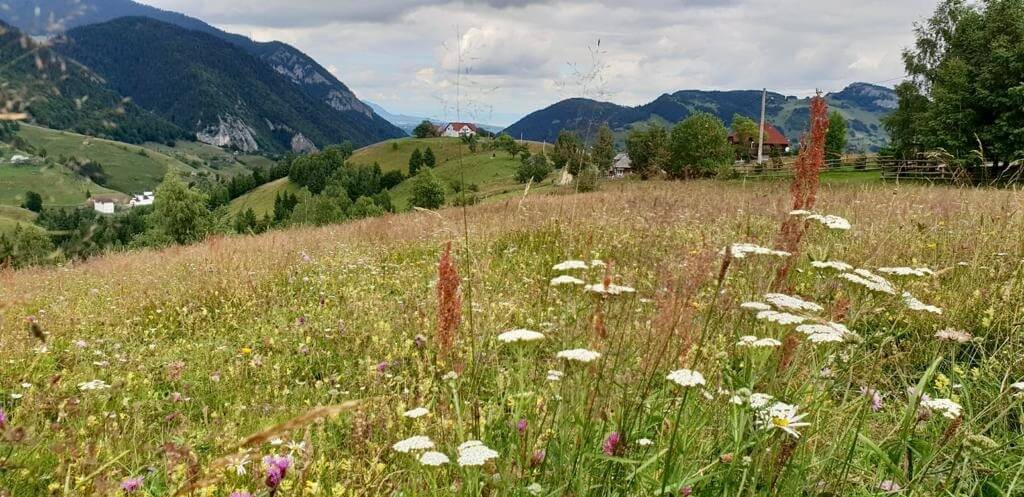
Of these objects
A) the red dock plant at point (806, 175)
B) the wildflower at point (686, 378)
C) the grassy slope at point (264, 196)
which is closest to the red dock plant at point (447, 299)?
the wildflower at point (686, 378)

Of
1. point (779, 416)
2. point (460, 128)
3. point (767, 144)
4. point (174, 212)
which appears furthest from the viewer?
point (767, 144)

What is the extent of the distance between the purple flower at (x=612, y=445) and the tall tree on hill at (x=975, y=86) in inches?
1352

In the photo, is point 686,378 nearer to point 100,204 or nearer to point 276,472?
point 276,472

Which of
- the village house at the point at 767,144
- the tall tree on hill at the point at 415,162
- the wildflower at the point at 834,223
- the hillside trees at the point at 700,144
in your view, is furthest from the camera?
the tall tree on hill at the point at 415,162

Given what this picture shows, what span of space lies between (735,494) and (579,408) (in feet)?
2.21

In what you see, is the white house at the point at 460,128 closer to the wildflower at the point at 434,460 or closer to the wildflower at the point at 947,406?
the wildflower at the point at 434,460

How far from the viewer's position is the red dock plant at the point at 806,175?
3426 mm

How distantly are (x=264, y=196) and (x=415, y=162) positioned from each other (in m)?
39.8

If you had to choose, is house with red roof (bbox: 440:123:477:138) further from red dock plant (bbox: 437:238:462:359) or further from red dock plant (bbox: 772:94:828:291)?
red dock plant (bbox: 772:94:828:291)

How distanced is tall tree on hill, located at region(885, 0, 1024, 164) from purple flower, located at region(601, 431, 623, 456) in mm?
34351

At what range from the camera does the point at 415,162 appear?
160 m

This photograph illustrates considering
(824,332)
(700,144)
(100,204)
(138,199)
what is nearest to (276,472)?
(824,332)

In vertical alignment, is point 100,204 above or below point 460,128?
below

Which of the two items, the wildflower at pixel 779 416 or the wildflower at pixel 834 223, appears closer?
the wildflower at pixel 779 416
